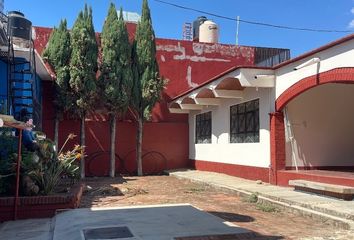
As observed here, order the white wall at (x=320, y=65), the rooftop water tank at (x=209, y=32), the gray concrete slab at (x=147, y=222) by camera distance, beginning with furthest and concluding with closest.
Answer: the rooftop water tank at (x=209, y=32) < the white wall at (x=320, y=65) < the gray concrete slab at (x=147, y=222)

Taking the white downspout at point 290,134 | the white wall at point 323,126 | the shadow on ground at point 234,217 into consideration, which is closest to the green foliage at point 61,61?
the white downspout at point 290,134

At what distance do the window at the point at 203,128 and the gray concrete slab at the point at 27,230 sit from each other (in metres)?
12.0

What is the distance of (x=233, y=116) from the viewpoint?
1675 cm

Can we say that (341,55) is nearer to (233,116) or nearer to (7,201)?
(233,116)

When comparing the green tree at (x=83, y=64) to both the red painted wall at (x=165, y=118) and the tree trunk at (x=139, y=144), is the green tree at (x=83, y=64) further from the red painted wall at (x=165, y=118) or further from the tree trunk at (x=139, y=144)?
the tree trunk at (x=139, y=144)

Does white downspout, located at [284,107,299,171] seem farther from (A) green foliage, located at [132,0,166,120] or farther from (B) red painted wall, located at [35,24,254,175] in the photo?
(B) red painted wall, located at [35,24,254,175]

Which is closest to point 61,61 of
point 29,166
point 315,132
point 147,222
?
point 29,166

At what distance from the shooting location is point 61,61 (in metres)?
17.7

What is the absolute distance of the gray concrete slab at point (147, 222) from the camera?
6676 mm

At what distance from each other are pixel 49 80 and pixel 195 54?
7.56 metres

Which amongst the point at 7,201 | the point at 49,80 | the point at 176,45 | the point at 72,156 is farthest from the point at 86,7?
the point at 7,201

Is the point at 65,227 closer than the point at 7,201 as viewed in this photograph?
Yes

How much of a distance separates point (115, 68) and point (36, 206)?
10.5 metres

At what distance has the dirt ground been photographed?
7367mm
